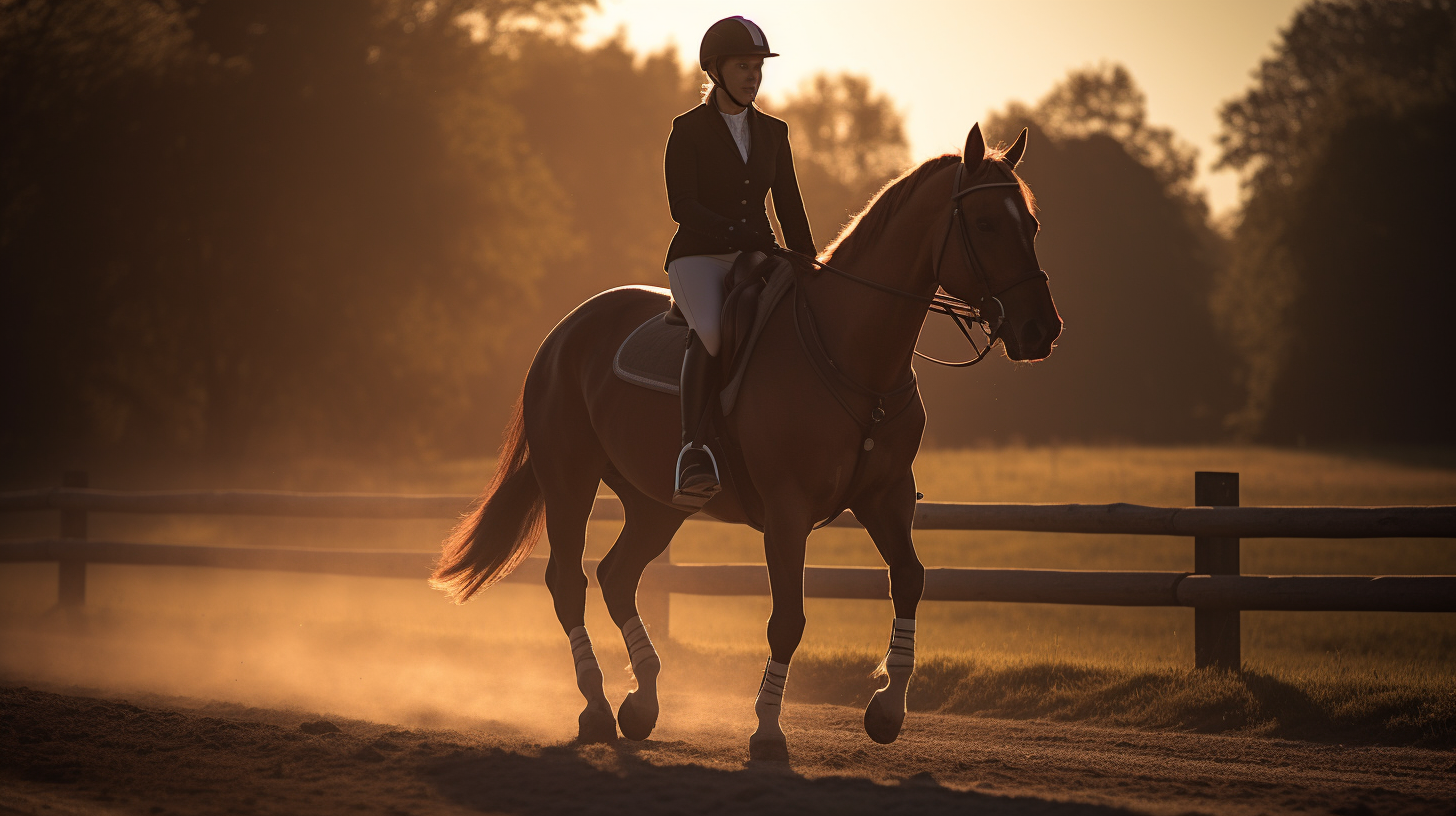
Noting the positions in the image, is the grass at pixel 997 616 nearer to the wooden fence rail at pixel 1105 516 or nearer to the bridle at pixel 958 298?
the wooden fence rail at pixel 1105 516

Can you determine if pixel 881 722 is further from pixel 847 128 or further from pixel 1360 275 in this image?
pixel 847 128

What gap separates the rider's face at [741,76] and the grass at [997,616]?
4046 millimetres

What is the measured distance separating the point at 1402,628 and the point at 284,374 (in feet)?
73.2

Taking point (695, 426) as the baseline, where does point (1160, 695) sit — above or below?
below

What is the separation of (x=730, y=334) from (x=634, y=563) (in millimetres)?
1690

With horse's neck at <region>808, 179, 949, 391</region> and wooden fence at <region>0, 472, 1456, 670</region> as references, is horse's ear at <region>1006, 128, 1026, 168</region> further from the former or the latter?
wooden fence at <region>0, 472, 1456, 670</region>

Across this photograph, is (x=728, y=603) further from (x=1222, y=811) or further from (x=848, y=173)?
(x=848, y=173)

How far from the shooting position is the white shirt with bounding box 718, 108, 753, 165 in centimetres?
653

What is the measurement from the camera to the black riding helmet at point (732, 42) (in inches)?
251

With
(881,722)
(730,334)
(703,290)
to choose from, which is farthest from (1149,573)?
(703,290)

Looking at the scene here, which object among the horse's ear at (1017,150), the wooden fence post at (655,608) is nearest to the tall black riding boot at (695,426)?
the horse's ear at (1017,150)

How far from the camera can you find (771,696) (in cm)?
604

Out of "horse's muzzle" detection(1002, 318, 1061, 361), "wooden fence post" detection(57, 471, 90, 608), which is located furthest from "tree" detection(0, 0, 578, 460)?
"horse's muzzle" detection(1002, 318, 1061, 361)

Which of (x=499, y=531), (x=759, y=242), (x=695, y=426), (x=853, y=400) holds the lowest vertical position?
(x=499, y=531)
